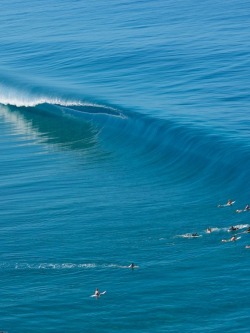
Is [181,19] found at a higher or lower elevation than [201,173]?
higher

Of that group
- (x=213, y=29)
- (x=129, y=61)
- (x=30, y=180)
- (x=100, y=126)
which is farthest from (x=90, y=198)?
(x=213, y=29)

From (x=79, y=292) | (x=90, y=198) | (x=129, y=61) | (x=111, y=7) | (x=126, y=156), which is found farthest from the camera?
(x=111, y=7)

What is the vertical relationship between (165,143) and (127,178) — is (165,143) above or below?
above

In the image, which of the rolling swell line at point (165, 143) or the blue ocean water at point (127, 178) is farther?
the rolling swell line at point (165, 143)

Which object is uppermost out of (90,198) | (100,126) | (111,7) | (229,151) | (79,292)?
(111,7)

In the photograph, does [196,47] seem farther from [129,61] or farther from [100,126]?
[100,126]

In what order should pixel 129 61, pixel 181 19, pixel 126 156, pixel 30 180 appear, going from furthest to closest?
1. pixel 181 19
2. pixel 129 61
3. pixel 126 156
4. pixel 30 180

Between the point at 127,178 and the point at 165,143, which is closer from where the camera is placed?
the point at 127,178

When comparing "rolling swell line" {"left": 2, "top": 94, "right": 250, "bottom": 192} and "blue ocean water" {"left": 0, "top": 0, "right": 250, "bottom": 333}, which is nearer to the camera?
"blue ocean water" {"left": 0, "top": 0, "right": 250, "bottom": 333}
